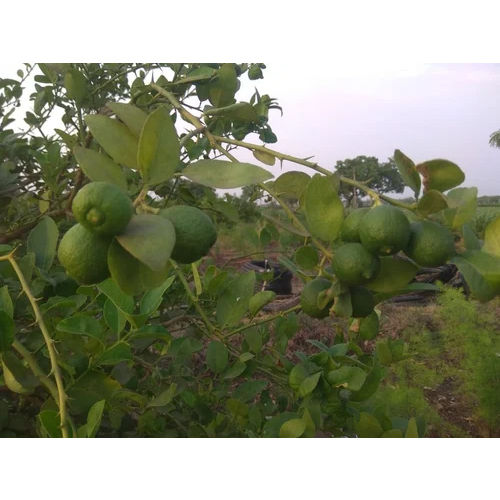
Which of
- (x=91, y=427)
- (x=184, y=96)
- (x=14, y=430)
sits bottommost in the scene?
(x=14, y=430)

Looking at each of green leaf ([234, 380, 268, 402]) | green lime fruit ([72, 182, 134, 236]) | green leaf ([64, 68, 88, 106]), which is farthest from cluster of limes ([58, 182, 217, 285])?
green leaf ([64, 68, 88, 106])

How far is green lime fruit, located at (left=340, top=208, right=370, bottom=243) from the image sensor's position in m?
0.49

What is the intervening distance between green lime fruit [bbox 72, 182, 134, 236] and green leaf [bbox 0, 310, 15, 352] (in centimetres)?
28

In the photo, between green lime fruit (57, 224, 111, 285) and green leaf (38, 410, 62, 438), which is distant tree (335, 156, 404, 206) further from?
green leaf (38, 410, 62, 438)

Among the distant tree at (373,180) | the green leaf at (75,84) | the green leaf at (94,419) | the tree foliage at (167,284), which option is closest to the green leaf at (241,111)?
the tree foliage at (167,284)

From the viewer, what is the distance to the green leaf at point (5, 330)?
0.60 meters

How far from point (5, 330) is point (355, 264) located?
1.35 feet

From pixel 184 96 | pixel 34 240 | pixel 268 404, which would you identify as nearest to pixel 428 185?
pixel 34 240

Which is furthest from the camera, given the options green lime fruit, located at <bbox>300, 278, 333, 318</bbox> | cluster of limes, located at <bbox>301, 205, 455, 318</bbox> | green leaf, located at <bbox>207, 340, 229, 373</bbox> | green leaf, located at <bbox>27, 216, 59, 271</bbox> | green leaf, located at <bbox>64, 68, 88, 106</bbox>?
green leaf, located at <bbox>64, 68, 88, 106</bbox>

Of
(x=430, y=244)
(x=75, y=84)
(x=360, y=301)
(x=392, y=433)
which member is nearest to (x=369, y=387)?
(x=392, y=433)

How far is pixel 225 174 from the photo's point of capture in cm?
45

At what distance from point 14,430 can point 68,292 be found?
25 cm

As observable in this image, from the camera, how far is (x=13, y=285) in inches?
34.1
